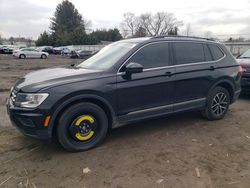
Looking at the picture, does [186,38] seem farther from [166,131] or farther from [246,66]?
[246,66]

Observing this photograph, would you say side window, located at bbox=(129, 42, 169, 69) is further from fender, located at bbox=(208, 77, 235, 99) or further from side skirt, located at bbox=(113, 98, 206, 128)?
fender, located at bbox=(208, 77, 235, 99)

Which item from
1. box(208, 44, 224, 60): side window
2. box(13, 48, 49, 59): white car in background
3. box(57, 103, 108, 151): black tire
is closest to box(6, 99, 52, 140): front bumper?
box(57, 103, 108, 151): black tire

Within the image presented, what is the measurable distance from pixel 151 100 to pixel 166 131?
0.81 m

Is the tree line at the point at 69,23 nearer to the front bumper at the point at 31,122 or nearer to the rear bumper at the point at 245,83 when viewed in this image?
the rear bumper at the point at 245,83

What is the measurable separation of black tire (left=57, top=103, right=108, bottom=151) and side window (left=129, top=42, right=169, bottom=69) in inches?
43.7

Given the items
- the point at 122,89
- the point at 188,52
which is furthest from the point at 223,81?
the point at 122,89

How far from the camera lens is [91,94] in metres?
3.96

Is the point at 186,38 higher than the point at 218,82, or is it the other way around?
the point at 186,38

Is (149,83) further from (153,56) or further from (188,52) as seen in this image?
(188,52)

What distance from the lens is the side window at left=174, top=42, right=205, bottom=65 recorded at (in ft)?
16.2

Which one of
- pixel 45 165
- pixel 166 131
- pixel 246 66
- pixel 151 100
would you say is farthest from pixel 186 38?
pixel 45 165

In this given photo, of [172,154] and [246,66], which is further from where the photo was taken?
[246,66]

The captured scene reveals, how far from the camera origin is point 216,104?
5535 millimetres

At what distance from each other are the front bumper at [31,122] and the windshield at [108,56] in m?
1.39
